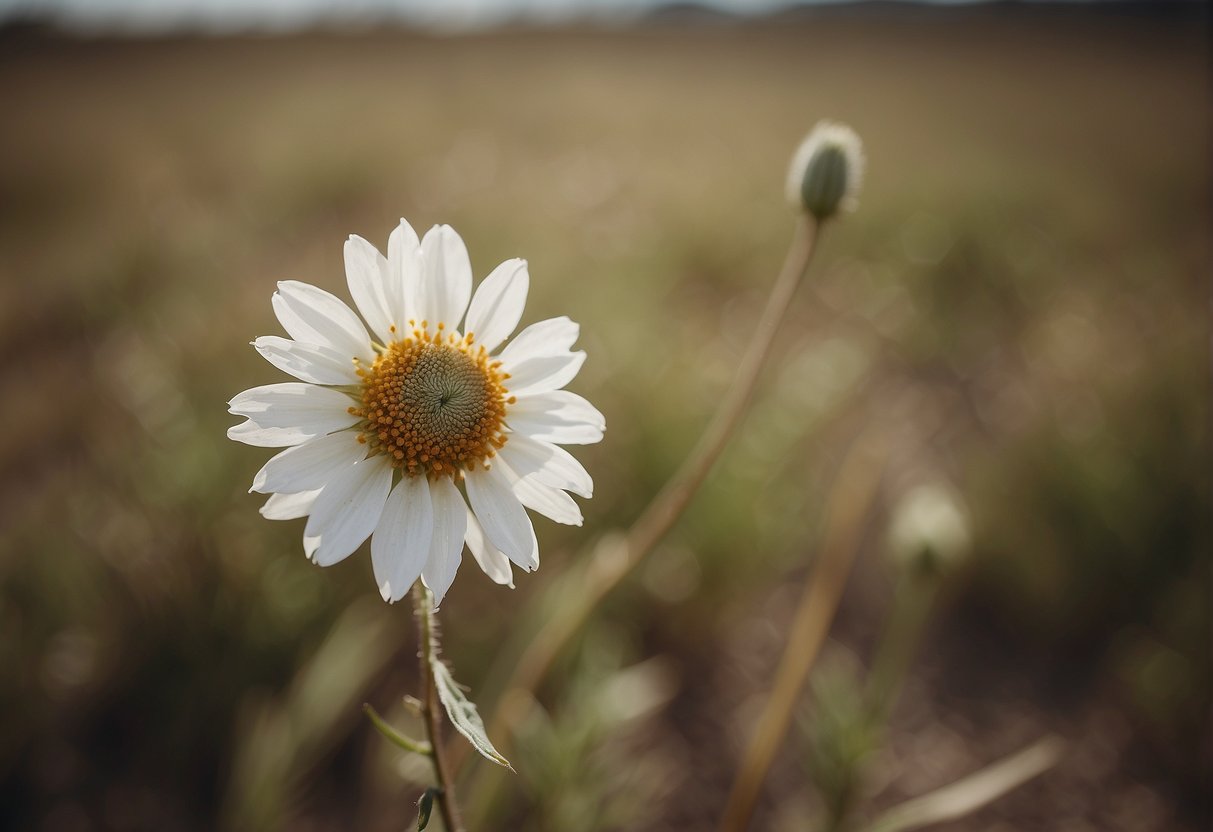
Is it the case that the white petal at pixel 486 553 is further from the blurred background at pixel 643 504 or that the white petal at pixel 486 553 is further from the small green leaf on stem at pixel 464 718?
the blurred background at pixel 643 504

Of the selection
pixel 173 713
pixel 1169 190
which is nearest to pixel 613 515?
pixel 173 713

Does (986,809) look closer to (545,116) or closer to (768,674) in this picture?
(768,674)

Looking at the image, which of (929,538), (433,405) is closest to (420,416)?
(433,405)

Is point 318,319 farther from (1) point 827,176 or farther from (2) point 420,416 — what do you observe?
(1) point 827,176

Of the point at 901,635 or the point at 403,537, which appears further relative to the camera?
the point at 901,635

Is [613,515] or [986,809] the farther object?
[613,515]

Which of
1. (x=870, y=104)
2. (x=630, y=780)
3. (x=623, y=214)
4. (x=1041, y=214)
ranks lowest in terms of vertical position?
(x=630, y=780)


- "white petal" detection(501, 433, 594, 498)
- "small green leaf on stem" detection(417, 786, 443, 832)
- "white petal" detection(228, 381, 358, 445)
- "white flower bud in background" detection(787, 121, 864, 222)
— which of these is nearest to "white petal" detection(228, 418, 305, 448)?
"white petal" detection(228, 381, 358, 445)

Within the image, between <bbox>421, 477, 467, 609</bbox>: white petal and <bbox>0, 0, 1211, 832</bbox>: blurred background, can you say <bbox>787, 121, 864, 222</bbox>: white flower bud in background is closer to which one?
<bbox>421, 477, 467, 609</bbox>: white petal
